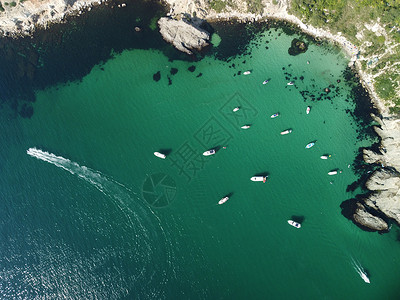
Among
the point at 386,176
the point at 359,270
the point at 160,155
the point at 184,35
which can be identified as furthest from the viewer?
the point at 184,35

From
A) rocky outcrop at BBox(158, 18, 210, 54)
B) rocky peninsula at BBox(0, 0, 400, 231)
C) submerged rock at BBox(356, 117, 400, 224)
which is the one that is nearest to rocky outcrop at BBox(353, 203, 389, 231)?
rocky peninsula at BBox(0, 0, 400, 231)

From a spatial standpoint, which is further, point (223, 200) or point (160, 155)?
point (160, 155)

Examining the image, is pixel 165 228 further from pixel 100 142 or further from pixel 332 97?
pixel 332 97

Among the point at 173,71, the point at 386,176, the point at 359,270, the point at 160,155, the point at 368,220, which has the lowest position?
the point at 359,270

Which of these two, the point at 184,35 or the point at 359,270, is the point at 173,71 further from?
the point at 359,270

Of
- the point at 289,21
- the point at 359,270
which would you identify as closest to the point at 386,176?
the point at 359,270

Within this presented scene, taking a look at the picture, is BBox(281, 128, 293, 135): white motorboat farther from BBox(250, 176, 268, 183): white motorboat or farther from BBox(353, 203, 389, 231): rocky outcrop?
BBox(353, 203, 389, 231): rocky outcrop
